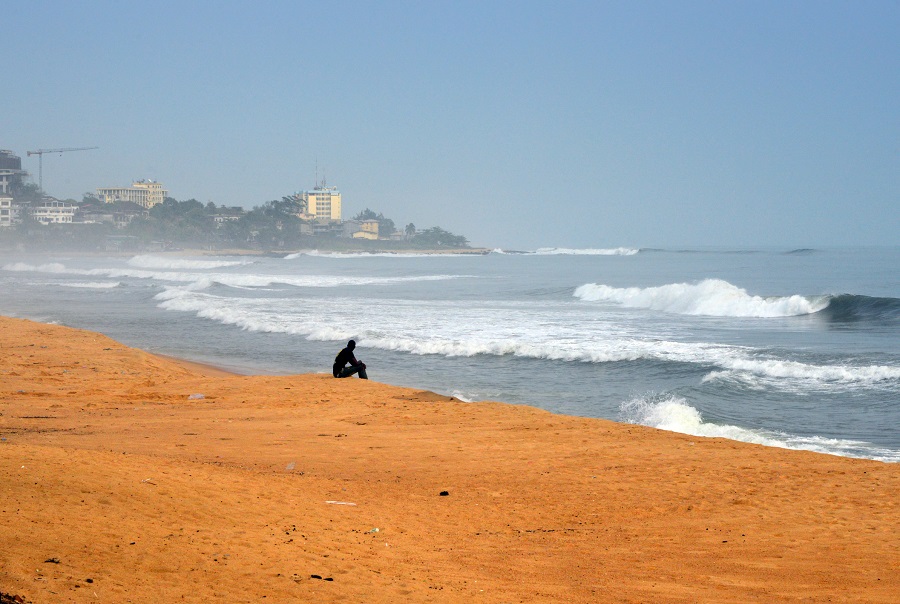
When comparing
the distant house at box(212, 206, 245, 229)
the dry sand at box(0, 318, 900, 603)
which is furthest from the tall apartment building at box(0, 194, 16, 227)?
the dry sand at box(0, 318, 900, 603)

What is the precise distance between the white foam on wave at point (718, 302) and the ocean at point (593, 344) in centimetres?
10

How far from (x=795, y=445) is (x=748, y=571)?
6.73m

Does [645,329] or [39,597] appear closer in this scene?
[39,597]

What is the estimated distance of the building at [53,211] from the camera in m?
163

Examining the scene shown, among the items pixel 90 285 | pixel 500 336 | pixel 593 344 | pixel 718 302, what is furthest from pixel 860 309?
pixel 90 285

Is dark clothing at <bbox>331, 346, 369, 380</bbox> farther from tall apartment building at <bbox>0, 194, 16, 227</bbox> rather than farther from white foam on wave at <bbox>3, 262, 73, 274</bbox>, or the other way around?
tall apartment building at <bbox>0, 194, 16, 227</bbox>

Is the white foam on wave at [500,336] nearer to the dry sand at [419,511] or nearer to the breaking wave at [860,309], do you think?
the dry sand at [419,511]

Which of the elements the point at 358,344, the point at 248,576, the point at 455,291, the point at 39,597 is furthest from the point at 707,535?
the point at 455,291

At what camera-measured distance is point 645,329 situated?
2873 cm

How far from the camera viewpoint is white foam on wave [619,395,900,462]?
11992mm

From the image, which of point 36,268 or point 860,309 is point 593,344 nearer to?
point 860,309

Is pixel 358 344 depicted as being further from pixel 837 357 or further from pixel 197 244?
pixel 197 244

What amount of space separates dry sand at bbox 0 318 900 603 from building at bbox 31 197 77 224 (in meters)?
165

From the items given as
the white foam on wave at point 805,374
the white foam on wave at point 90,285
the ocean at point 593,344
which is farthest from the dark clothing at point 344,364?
the white foam on wave at point 90,285
